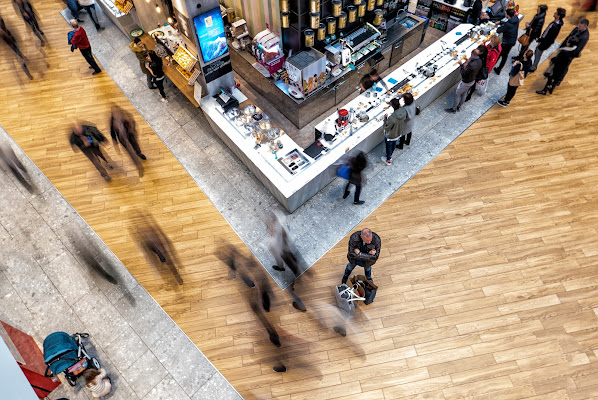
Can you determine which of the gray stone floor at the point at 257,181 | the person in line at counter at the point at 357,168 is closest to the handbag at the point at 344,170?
the person in line at counter at the point at 357,168

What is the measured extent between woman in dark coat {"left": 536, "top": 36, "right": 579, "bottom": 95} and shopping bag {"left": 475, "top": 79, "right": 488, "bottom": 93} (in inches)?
40.7

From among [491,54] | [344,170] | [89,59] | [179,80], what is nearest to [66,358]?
[344,170]

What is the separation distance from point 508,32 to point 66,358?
885 centimetres

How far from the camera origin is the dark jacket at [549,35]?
24.1 ft

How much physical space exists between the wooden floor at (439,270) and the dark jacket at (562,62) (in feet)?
1.10

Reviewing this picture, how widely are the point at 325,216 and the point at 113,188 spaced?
11.9 feet

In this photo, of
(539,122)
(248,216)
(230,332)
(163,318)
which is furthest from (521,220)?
(163,318)

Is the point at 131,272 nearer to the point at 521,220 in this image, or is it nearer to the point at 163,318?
the point at 163,318

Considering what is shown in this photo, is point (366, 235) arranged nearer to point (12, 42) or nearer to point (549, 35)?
point (549, 35)

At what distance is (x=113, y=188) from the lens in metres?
6.72

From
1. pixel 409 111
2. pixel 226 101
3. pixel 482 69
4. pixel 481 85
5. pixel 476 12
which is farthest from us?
pixel 476 12

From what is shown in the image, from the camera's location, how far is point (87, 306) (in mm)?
5570

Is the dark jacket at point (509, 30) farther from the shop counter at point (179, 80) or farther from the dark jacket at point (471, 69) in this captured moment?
the shop counter at point (179, 80)

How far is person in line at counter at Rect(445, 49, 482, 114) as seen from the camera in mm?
6664
